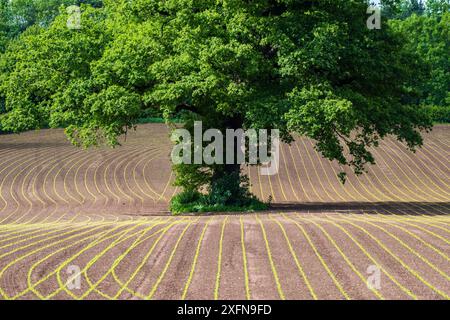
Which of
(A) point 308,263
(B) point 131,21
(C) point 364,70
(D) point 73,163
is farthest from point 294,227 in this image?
(D) point 73,163

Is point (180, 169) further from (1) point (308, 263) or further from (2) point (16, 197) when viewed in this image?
(1) point (308, 263)

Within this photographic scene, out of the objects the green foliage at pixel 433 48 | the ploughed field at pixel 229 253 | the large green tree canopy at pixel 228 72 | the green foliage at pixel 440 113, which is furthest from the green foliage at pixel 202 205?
the green foliage at pixel 433 48

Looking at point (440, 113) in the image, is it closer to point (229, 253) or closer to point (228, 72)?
point (228, 72)

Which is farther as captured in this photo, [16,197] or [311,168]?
[311,168]

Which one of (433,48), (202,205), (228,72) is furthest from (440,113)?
(228,72)

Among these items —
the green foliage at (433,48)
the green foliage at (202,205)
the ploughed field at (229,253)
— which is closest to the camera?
the ploughed field at (229,253)

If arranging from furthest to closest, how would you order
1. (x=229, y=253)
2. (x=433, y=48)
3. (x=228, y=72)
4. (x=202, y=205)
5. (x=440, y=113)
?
1. (x=433, y=48)
2. (x=440, y=113)
3. (x=202, y=205)
4. (x=228, y=72)
5. (x=229, y=253)

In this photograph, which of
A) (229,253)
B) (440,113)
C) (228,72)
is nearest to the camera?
(229,253)

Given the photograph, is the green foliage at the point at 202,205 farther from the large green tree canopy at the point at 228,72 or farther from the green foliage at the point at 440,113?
the green foliage at the point at 440,113

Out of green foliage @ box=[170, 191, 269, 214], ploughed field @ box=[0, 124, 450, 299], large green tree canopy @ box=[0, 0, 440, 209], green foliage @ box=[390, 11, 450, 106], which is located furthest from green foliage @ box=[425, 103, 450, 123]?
green foliage @ box=[170, 191, 269, 214]
